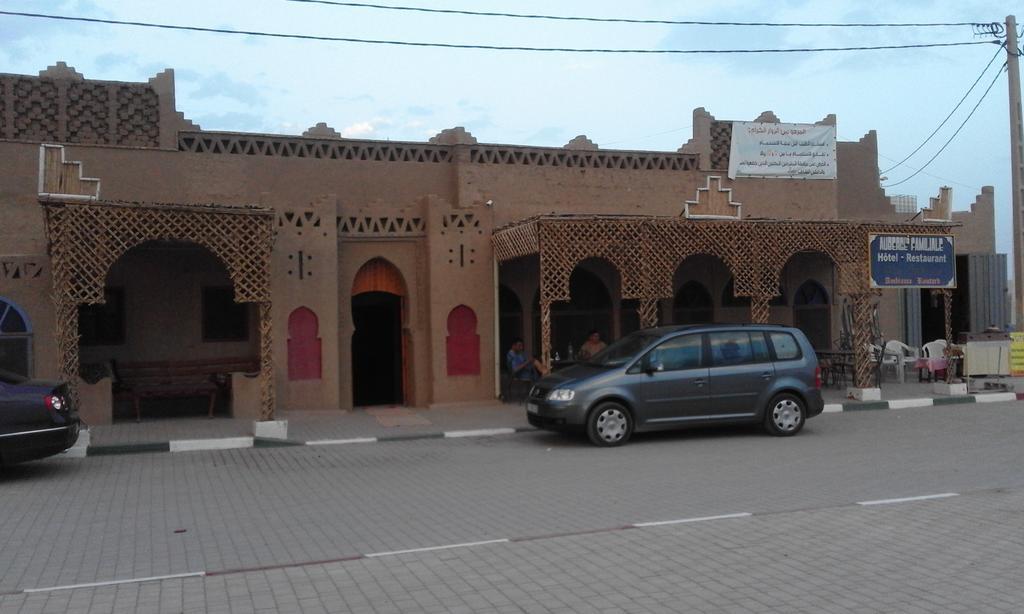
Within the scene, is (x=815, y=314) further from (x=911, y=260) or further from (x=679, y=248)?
(x=679, y=248)

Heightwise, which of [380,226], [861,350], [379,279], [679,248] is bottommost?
[861,350]

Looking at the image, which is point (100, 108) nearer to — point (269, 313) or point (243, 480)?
point (269, 313)

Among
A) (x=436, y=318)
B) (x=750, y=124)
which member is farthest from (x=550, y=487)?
(x=750, y=124)

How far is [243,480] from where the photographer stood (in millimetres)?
11203

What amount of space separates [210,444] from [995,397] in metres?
15.0

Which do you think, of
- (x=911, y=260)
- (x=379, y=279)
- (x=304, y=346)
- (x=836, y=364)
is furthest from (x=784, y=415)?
(x=304, y=346)

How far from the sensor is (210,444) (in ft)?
45.3

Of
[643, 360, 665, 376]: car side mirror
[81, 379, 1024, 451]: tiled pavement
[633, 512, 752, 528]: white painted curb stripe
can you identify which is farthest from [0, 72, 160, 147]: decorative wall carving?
[633, 512, 752, 528]: white painted curb stripe

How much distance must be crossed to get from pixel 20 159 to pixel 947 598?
1559cm

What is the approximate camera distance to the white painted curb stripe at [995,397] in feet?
61.2

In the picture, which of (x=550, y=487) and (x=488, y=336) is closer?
(x=550, y=487)

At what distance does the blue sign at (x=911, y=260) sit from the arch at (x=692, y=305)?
13.6 feet

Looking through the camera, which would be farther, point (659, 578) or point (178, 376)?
point (178, 376)

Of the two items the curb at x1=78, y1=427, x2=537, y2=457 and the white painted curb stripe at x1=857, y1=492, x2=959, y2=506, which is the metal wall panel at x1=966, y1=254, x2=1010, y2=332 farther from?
the white painted curb stripe at x1=857, y1=492, x2=959, y2=506
